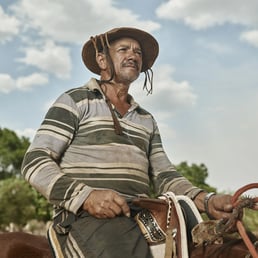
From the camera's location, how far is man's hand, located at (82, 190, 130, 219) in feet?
10.8

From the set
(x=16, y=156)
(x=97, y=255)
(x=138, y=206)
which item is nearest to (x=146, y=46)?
(x=138, y=206)

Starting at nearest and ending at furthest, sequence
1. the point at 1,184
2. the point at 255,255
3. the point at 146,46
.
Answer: the point at 255,255
the point at 146,46
the point at 1,184

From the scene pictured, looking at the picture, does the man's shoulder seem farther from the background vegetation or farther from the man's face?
the background vegetation

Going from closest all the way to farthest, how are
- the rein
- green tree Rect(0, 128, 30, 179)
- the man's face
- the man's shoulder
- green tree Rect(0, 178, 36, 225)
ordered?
the rein, the man's shoulder, the man's face, green tree Rect(0, 178, 36, 225), green tree Rect(0, 128, 30, 179)

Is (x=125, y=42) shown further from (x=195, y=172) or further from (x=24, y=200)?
(x=195, y=172)

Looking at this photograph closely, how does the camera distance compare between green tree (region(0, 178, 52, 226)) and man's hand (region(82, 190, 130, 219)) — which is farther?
green tree (region(0, 178, 52, 226))

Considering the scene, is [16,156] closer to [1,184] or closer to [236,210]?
[1,184]

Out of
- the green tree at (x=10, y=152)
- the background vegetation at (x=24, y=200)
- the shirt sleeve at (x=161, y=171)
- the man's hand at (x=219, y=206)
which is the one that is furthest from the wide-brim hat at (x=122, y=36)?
the green tree at (x=10, y=152)

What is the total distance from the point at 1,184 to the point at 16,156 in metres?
9.26

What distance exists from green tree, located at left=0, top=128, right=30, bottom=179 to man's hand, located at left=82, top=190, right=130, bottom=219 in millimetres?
45776

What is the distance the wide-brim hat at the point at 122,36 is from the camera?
4.37 m

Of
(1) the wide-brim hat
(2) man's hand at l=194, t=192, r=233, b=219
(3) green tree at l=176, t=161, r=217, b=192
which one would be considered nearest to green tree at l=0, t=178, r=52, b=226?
(3) green tree at l=176, t=161, r=217, b=192

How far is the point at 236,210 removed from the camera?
3.19m

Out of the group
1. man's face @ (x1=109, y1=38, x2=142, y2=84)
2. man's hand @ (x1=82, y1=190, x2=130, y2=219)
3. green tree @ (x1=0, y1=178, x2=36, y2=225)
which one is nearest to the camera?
man's hand @ (x1=82, y1=190, x2=130, y2=219)
